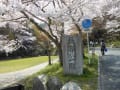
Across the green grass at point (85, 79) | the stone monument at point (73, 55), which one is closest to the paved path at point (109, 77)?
the green grass at point (85, 79)

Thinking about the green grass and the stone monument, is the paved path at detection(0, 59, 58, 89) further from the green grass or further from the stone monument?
the stone monument

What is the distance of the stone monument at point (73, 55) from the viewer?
14422 millimetres

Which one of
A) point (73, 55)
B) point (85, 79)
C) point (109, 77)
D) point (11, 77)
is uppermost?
point (73, 55)

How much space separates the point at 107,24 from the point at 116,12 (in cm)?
575

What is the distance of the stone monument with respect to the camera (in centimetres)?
1442

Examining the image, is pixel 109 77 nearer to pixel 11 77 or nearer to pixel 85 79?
pixel 85 79

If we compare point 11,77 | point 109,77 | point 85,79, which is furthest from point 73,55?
point 11,77

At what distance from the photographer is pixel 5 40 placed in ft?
70.5

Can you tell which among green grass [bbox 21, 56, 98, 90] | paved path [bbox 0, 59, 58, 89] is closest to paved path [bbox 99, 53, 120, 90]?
green grass [bbox 21, 56, 98, 90]


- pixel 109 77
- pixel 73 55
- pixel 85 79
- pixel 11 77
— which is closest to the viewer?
pixel 109 77

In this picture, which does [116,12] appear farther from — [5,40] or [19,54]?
[19,54]

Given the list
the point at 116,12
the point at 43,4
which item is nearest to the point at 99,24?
the point at 116,12

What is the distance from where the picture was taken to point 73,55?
1453 centimetres

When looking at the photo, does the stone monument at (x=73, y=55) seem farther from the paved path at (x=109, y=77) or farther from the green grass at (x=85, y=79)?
the paved path at (x=109, y=77)
